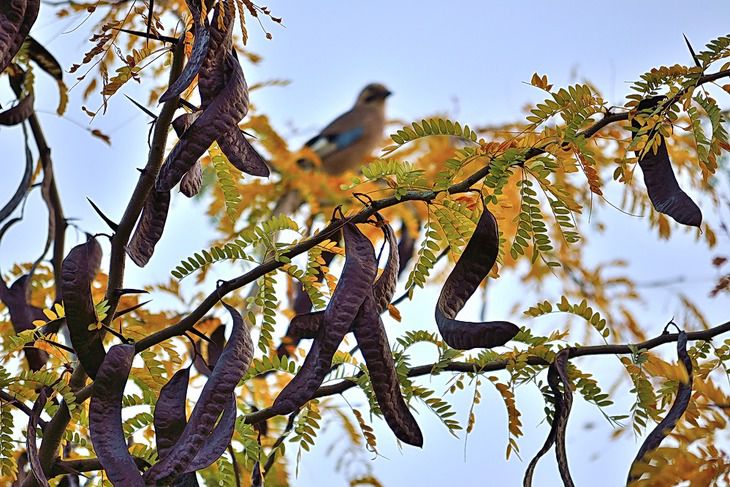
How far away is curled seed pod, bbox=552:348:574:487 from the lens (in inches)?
41.4

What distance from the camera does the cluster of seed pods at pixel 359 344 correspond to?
102cm

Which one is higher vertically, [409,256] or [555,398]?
[409,256]

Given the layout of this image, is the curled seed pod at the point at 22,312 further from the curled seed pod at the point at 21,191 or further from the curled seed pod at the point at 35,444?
the curled seed pod at the point at 35,444

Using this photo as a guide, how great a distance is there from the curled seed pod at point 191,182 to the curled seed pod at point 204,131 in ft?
0.32

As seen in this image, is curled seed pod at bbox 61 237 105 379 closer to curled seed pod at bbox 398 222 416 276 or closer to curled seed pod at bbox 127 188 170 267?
curled seed pod at bbox 127 188 170 267

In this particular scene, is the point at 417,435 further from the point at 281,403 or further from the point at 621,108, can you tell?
the point at 621,108

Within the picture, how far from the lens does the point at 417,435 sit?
1.05 meters

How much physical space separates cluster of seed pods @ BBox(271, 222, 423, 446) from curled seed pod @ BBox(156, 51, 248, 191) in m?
0.17

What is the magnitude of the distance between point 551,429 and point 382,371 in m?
0.20

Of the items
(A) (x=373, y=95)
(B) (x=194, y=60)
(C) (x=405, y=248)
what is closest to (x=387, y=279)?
(B) (x=194, y=60)

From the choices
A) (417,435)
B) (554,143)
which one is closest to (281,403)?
(417,435)

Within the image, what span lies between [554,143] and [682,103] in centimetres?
15

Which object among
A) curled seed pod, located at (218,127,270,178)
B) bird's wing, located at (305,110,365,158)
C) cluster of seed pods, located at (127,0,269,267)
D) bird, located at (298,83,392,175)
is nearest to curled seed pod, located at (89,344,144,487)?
cluster of seed pods, located at (127,0,269,267)

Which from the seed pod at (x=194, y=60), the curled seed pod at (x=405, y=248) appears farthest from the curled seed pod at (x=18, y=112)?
the curled seed pod at (x=405, y=248)
